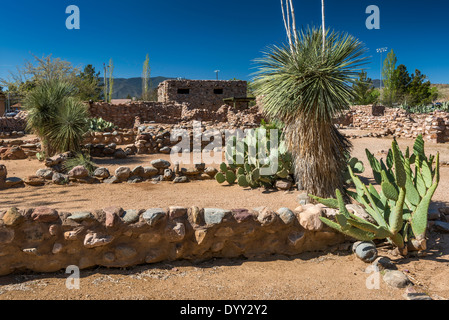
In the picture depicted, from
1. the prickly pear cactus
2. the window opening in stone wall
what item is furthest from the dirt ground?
the window opening in stone wall

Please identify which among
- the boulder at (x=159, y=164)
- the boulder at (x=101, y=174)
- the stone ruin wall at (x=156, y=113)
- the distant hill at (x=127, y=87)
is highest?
the distant hill at (x=127, y=87)

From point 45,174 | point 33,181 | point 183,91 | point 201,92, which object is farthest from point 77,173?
point 201,92

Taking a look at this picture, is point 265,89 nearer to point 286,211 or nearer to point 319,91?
point 319,91

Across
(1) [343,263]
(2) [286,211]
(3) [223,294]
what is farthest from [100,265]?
(1) [343,263]

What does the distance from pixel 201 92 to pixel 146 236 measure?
22298mm

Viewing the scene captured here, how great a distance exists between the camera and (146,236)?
2.94 m

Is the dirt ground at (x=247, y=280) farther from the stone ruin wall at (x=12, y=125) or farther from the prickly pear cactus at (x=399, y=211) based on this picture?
the stone ruin wall at (x=12, y=125)

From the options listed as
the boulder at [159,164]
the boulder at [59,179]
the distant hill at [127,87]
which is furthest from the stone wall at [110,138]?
the distant hill at [127,87]

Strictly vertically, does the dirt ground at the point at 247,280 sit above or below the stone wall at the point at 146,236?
below

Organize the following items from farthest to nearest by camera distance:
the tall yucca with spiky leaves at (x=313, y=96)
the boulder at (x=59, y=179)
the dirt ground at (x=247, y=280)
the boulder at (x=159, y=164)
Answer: the boulder at (x=159, y=164) → the boulder at (x=59, y=179) → the tall yucca with spiky leaves at (x=313, y=96) → the dirt ground at (x=247, y=280)

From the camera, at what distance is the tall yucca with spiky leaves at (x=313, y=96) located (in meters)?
4.23

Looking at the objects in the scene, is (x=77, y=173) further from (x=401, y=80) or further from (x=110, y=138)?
→ (x=401, y=80)

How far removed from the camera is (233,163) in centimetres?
602

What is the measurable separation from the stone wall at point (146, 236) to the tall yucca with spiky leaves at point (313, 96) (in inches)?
54.9
